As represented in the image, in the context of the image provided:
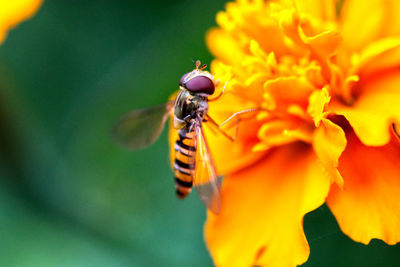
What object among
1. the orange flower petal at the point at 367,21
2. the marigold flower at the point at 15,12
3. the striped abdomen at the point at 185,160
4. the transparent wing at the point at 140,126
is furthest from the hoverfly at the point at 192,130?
the marigold flower at the point at 15,12

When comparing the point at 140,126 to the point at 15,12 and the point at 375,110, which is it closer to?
the point at 15,12

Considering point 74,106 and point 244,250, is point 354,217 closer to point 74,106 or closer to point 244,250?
point 244,250

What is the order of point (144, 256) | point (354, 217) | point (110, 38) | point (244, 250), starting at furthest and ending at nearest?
point (110, 38)
point (144, 256)
point (244, 250)
point (354, 217)

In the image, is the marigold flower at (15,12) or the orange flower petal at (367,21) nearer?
the orange flower petal at (367,21)

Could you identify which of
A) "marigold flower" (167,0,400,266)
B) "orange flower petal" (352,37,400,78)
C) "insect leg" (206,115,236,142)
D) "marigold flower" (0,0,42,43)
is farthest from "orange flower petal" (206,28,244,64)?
"marigold flower" (0,0,42,43)

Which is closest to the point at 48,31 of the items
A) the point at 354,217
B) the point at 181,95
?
the point at 181,95

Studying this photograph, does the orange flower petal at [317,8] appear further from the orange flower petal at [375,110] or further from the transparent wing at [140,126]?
the transparent wing at [140,126]
